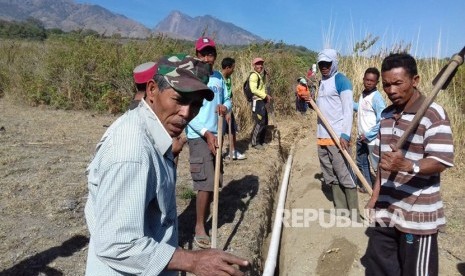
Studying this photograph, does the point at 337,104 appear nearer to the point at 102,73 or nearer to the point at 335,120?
the point at 335,120

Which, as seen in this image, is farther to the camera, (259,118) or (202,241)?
(259,118)

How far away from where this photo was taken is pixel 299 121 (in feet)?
38.8

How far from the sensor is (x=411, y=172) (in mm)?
2455

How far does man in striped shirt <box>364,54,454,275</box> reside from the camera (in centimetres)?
246

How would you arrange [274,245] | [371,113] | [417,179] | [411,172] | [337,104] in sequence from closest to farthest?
[411,172] < [417,179] < [274,245] < [337,104] < [371,113]

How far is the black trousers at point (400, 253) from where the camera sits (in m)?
2.63

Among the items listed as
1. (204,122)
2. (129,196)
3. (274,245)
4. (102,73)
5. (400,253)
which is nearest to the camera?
(129,196)

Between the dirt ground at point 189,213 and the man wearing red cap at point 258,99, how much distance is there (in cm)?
47

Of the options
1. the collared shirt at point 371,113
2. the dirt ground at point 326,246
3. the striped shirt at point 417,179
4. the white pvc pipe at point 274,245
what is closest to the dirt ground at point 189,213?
the dirt ground at point 326,246

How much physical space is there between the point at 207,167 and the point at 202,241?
2.40 ft

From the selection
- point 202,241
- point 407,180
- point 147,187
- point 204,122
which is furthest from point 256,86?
point 147,187

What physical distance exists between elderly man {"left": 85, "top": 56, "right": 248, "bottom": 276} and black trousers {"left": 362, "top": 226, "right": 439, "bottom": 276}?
5.82ft

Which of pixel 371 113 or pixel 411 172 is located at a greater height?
pixel 371 113

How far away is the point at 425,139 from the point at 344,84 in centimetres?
208
